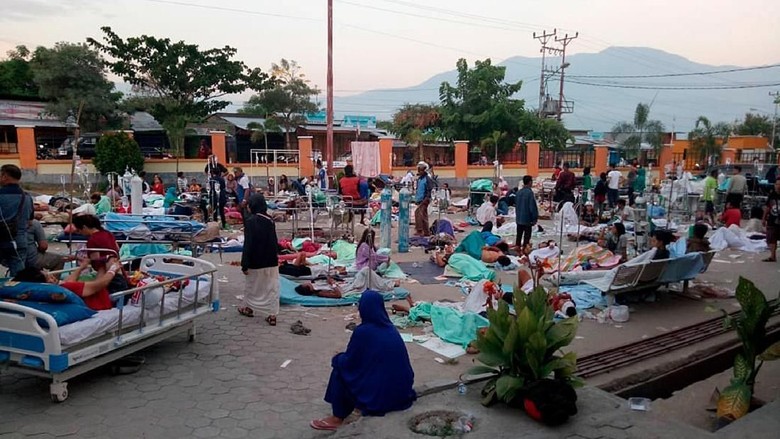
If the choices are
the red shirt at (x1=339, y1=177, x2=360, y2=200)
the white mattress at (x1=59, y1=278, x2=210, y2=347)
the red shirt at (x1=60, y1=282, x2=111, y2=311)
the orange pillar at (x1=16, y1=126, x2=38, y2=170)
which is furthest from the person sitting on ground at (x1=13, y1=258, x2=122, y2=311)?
the orange pillar at (x1=16, y1=126, x2=38, y2=170)

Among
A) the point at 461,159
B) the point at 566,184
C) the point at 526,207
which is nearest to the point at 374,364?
the point at 526,207

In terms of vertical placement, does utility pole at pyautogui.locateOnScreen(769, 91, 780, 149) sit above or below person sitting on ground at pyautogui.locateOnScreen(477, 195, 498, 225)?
above

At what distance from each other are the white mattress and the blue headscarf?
2.20m

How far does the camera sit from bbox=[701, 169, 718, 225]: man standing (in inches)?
674

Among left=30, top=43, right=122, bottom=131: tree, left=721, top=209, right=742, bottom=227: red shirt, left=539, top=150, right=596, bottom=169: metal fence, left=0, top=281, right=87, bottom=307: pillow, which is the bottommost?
left=721, top=209, right=742, bottom=227: red shirt

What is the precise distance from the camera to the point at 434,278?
10070 mm

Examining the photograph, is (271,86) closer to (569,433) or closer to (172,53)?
(172,53)

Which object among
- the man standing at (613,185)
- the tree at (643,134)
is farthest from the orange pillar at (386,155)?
A: the tree at (643,134)

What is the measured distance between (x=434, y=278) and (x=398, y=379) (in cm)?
566

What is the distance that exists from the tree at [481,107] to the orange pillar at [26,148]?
20.0 metres

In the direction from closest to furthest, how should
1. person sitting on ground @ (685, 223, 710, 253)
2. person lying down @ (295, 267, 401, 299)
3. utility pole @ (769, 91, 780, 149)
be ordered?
person lying down @ (295, 267, 401, 299) < person sitting on ground @ (685, 223, 710, 253) < utility pole @ (769, 91, 780, 149)

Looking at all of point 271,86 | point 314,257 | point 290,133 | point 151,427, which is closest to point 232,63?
point 271,86

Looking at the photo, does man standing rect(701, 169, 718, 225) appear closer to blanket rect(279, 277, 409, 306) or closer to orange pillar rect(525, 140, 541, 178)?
orange pillar rect(525, 140, 541, 178)

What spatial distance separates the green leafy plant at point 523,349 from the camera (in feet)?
14.8
